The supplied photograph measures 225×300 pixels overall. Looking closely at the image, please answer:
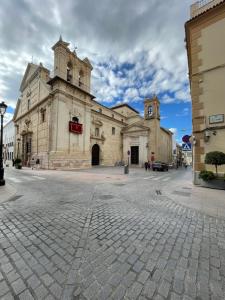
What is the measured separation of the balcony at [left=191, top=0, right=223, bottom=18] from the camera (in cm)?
887

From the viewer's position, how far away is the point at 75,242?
2.71 meters

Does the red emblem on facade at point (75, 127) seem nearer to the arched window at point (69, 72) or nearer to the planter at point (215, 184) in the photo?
the arched window at point (69, 72)

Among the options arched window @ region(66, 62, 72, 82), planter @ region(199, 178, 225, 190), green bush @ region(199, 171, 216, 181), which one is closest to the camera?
planter @ region(199, 178, 225, 190)

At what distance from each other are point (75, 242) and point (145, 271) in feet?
4.42

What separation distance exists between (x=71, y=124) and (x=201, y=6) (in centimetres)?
1663

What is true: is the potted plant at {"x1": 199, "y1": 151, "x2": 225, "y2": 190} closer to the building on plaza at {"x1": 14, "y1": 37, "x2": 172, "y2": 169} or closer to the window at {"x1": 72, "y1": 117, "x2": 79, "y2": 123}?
the building on plaza at {"x1": 14, "y1": 37, "x2": 172, "y2": 169}

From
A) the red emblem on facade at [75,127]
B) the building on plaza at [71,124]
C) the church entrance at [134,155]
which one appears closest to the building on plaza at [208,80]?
the red emblem on facade at [75,127]

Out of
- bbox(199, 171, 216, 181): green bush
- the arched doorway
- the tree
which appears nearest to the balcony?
the tree

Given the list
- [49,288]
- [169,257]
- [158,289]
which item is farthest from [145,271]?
[49,288]

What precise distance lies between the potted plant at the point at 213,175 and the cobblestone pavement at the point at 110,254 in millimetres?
4180

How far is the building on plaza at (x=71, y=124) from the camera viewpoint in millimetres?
19078

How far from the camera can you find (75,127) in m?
20.5

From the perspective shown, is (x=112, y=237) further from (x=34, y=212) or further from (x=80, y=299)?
(x=34, y=212)

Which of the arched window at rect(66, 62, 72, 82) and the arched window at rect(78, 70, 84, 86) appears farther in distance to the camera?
the arched window at rect(78, 70, 84, 86)
